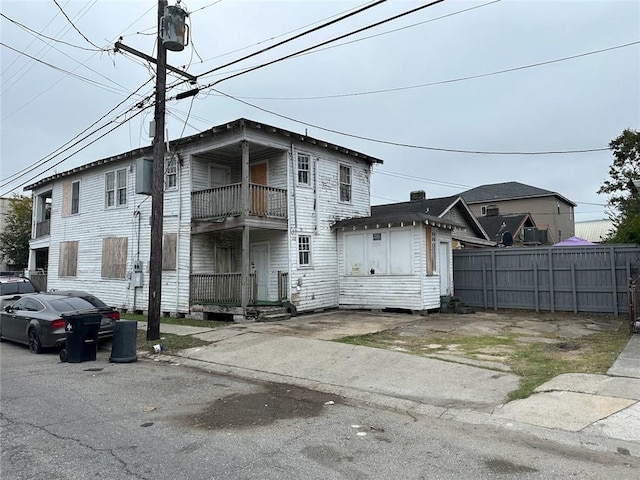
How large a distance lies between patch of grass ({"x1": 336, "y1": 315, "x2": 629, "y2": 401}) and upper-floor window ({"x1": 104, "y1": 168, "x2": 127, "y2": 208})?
1300cm

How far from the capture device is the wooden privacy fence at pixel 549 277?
48.6 feet

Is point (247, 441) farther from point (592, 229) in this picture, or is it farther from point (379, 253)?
point (592, 229)

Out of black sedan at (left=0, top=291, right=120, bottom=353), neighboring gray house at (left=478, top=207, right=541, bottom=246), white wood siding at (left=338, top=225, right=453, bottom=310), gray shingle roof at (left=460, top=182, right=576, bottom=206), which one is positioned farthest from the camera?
gray shingle roof at (left=460, top=182, right=576, bottom=206)

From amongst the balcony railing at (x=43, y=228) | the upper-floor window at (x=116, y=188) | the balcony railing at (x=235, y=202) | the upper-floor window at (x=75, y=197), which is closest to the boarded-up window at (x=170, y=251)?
the balcony railing at (x=235, y=202)

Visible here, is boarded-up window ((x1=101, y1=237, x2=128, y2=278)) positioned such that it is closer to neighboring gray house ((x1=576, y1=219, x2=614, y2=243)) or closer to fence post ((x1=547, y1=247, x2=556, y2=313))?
fence post ((x1=547, y1=247, x2=556, y2=313))

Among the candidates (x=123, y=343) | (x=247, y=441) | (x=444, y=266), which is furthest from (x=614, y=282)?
(x=123, y=343)

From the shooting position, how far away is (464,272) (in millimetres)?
18156

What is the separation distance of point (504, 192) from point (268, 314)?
31378 mm

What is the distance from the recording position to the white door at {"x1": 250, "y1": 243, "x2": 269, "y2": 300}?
16.9 m

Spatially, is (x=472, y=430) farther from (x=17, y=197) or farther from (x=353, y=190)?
(x=17, y=197)

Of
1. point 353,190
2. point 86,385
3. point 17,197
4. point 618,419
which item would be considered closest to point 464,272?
point 353,190

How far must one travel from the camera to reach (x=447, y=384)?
7238 millimetres

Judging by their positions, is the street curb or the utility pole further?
the utility pole

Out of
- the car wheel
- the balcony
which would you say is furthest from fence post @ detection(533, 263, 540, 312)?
the car wheel
